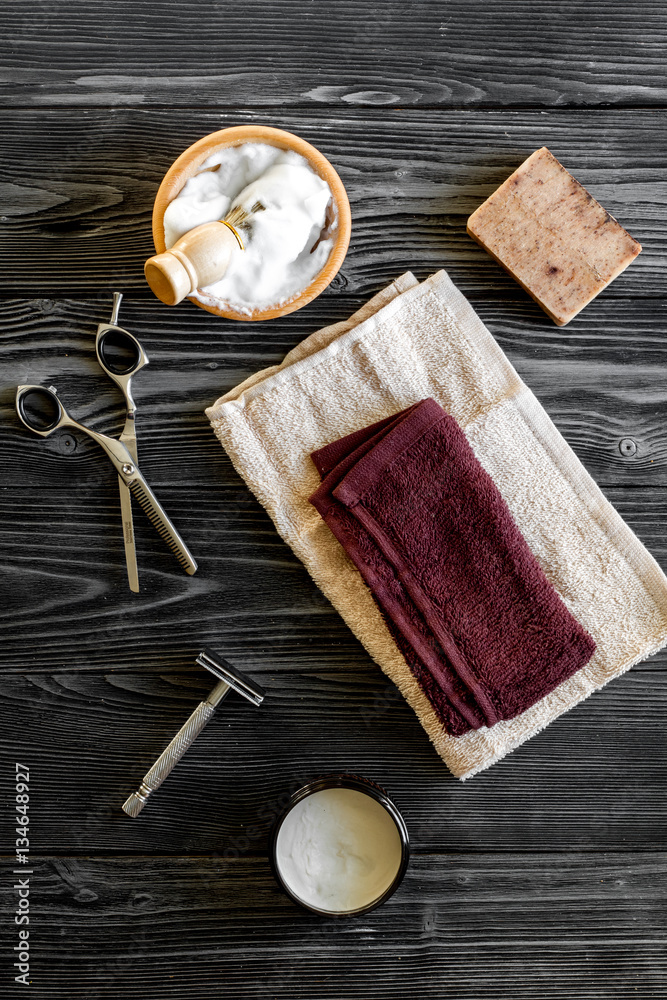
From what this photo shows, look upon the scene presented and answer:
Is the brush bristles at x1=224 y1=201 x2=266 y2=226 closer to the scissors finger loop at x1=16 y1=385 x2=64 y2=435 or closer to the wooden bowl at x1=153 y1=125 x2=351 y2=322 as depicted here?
the wooden bowl at x1=153 y1=125 x2=351 y2=322

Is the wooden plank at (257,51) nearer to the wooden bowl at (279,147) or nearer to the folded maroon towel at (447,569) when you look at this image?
the wooden bowl at (279,147)

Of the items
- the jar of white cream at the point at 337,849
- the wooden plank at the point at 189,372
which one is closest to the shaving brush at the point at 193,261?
the wooden plank at the point at 189,372

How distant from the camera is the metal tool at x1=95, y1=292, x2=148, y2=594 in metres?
0.76

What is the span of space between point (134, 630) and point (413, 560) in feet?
1.12

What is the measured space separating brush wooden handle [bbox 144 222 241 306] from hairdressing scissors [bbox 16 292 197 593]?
0.53 ft

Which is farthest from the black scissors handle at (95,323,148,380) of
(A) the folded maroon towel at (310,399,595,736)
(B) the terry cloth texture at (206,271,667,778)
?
(A) the folded maroon towel at (310,399,595,736)

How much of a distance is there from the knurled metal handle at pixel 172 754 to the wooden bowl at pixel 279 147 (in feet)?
1.44

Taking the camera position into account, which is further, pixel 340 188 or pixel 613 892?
pixel 613 892

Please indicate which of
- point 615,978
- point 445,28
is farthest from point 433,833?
point 445,28

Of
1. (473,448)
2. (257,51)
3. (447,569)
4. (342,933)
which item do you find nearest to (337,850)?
(342,933)

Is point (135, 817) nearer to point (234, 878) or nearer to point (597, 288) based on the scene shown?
point (234, 878)

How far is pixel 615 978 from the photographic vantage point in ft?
2.63

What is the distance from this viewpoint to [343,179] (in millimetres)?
781

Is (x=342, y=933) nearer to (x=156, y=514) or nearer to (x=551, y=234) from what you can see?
(x=156, y=514)
